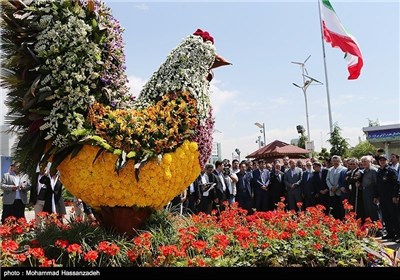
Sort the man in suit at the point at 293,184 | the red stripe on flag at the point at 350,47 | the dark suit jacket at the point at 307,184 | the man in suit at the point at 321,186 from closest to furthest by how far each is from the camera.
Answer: the man in suit at the point at 321,186, the dark suit jacket at the point at 307,184, the man in suit at the point at 293,184, the red stripe on flag at the point at 350,47

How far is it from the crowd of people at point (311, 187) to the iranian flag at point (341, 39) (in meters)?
3.25

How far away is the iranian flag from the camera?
1262 centimetres

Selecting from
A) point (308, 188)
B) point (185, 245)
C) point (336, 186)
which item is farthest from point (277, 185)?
point (185, 245)

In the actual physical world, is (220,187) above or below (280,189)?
above

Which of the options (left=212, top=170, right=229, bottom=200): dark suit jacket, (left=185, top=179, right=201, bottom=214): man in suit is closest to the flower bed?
(left=185, top=179, right=201, bottom=214): man in suit

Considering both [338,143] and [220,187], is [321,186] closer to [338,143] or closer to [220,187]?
[220,187]

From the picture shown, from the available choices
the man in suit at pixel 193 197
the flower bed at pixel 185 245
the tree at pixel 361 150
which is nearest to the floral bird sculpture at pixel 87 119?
the flower bed at pixel 185 245

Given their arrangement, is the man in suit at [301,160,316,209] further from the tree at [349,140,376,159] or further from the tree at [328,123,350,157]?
the tree at [349,140,376,159]

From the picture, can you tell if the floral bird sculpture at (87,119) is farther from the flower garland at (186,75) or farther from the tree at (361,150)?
the tree at (361,150)

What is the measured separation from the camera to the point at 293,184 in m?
11.1

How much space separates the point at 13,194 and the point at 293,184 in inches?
283

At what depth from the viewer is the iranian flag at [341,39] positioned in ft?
41.4

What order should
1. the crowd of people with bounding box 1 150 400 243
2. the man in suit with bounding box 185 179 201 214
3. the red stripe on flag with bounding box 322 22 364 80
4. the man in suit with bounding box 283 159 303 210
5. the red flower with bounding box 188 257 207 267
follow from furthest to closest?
the red stripe on flag with bounding box 322 22 364 80 < the man in suit with bounding box 283 159 303 210 < the man in suit with bounding box 185 179 201 214 < the crowd of people with bounding box 1 150 400 243 < the red flower with bounding box 188 257 207 267

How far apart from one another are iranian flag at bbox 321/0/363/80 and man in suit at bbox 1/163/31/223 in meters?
9.98
